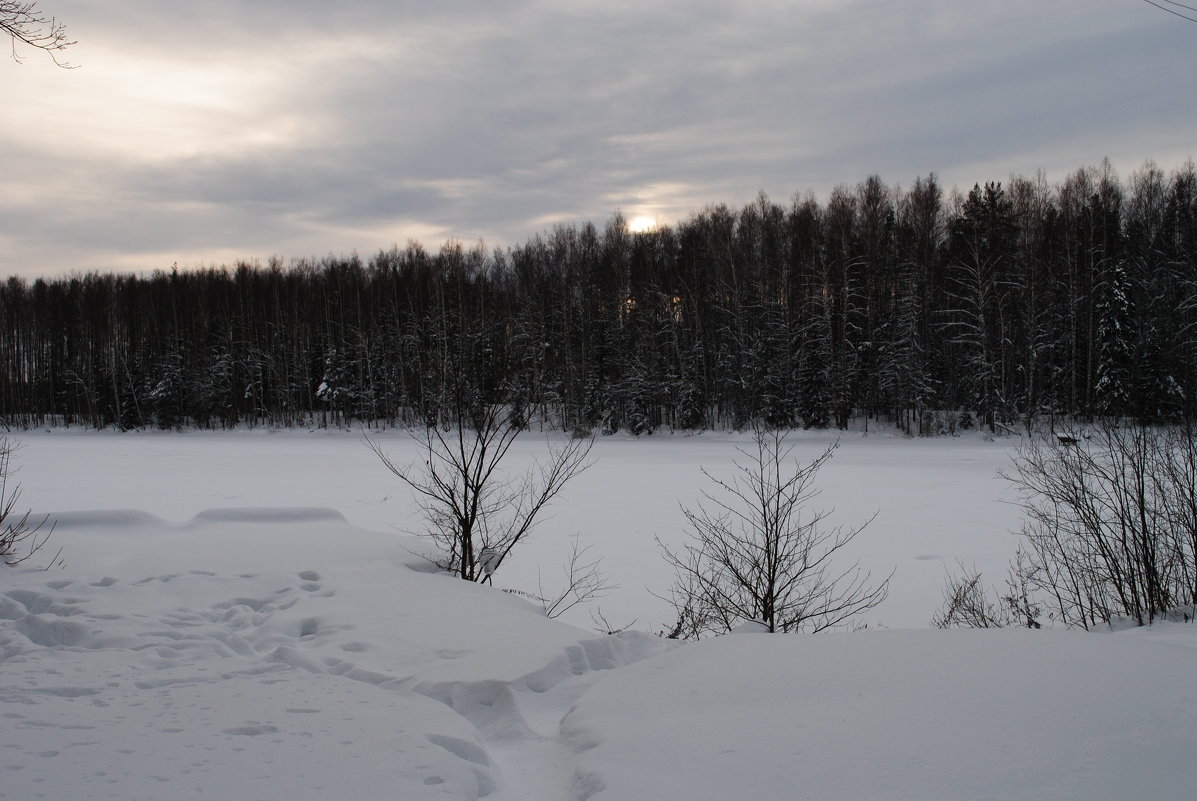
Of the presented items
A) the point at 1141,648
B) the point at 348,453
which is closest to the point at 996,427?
the point at 348,453

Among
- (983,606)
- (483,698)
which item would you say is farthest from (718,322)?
(483,698)

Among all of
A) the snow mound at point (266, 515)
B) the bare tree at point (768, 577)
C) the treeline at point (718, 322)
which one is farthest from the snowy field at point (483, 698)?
the treeline at point (718, 322)

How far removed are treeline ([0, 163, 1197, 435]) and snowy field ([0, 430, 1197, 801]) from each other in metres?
16.4

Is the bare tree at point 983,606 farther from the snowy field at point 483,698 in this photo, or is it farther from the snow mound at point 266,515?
the snow mound at point 266,515

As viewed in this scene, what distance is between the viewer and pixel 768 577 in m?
7.25

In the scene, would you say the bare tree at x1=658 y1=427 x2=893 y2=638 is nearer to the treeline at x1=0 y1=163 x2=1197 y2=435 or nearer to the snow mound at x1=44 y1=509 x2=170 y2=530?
the snow mound at x1=44 y1=509 x2=170 y2=530

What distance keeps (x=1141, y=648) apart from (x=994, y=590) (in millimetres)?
5802

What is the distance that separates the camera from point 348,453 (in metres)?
31.5

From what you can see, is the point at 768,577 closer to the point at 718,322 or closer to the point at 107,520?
the point at 107,520

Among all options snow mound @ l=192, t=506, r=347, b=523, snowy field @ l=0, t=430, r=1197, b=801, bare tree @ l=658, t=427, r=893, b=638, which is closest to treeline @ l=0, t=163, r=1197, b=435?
snow mound @ l=192, t=506, r=347, b=523

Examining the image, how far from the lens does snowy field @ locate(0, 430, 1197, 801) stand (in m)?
3.04

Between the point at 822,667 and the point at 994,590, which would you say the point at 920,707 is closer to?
the point at 822,667

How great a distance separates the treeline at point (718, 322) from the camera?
111 feet

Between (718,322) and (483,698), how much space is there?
40.5m
